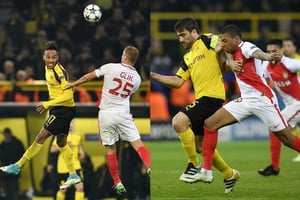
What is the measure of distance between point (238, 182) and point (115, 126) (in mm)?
2732

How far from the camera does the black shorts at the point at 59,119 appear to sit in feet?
33.3

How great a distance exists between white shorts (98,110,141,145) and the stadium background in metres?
1.48

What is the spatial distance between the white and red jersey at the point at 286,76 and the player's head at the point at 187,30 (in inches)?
97.6

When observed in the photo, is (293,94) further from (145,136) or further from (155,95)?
(155,95)

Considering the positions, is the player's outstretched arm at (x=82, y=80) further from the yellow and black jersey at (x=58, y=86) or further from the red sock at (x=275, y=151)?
the red sock at (x=275, y=151)

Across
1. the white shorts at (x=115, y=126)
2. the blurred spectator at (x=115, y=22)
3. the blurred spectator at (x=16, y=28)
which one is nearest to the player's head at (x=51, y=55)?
the white shorts at (x=115, y=126)

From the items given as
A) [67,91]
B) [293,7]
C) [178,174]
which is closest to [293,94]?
[178,174]

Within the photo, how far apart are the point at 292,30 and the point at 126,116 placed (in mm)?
15453

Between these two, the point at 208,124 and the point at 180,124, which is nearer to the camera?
the point at 208,124

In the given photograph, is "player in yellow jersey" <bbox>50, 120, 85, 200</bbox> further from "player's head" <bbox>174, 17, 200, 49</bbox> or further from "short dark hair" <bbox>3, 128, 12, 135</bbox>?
"player's head" <bbox>174, 17, 200, 49</bbox>

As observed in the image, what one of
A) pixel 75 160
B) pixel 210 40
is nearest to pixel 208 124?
pixel 210 40

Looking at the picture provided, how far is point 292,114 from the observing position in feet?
43.0

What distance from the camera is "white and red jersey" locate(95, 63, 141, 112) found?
1016cm

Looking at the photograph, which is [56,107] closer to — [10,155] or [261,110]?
[261,110]
